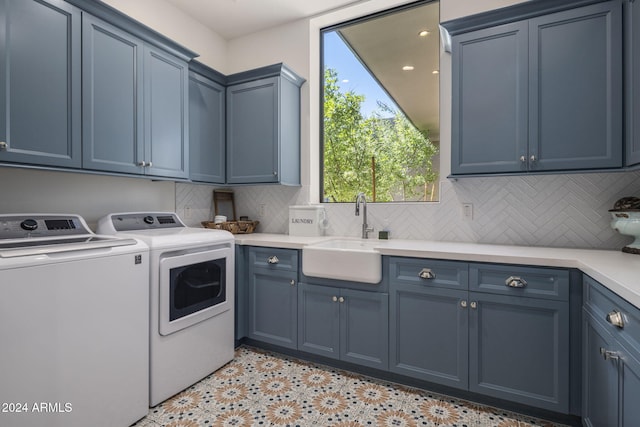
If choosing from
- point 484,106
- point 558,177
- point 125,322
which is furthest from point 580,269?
point 125,322

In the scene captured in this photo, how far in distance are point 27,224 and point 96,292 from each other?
0.62 metres

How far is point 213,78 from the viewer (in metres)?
2.99

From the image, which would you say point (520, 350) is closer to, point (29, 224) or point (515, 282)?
point (515, 282)

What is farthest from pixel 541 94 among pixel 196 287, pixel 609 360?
pixel 196 287

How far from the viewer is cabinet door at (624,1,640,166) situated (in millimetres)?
1693

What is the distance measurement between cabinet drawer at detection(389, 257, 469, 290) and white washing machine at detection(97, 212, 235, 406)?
3.93 feet

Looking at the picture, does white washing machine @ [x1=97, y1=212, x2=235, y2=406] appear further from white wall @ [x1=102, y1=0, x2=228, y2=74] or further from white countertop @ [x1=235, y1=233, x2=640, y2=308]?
white wall @ [x1=102, y1=0, x2=228, y2=74]

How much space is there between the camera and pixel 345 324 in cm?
232

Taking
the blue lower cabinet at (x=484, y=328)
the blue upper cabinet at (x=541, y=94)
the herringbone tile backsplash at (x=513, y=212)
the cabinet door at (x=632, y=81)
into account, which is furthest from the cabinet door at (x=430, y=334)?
the cabinet door at (x=632, y=81)

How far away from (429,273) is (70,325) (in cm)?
185

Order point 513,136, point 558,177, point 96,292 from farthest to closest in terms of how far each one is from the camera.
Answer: point 558,177 → point 513,136 → point 96,292

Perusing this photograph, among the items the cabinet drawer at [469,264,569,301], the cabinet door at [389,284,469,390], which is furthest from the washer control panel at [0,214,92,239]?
the cabinet drawer at [469,264,569,301]

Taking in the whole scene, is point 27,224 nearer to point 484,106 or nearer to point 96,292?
point 96,292

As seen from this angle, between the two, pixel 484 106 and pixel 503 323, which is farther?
pixel 484 106
